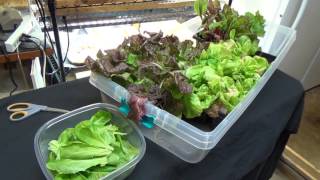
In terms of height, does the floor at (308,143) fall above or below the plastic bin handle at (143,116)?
below

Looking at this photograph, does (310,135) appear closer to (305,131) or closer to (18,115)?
(305,131)

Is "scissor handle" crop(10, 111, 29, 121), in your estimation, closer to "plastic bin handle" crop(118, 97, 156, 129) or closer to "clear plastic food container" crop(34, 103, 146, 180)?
"clear plastic food container" crop(34, 103, 146, 180)

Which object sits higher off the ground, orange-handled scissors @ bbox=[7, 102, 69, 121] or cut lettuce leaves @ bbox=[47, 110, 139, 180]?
cut lettuce leaves @ bbox=[47, 110, 139, 180]

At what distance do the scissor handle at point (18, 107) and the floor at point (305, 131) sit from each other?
516 mm

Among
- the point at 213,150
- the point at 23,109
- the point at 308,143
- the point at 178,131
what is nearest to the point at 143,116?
the point at 178,131

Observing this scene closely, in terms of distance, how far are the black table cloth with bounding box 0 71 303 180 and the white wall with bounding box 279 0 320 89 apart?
78 centimetres

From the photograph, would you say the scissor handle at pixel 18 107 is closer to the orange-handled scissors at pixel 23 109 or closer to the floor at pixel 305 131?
the orange-handled scissors at pixel 23 109

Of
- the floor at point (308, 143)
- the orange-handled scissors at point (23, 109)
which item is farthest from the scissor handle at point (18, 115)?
the floor at point (308, 143)

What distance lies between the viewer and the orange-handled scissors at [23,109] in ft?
2.37

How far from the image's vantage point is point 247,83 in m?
0.76

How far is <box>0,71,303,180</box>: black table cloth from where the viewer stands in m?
0.63

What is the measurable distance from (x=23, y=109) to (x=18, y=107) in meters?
0.02

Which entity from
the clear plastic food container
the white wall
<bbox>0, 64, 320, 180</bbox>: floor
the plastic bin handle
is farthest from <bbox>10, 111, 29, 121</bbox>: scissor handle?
the white wall

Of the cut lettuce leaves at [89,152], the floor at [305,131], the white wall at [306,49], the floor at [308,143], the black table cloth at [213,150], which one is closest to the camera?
the cut lettuce leaves at [89,152]
